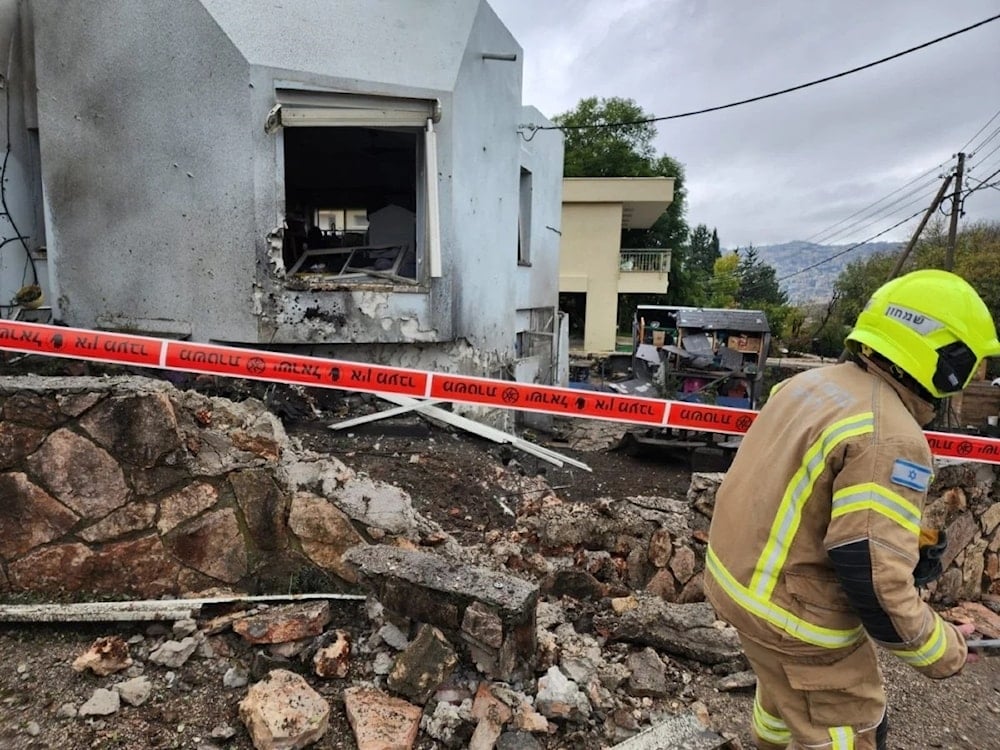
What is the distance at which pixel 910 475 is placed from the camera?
4.85ft

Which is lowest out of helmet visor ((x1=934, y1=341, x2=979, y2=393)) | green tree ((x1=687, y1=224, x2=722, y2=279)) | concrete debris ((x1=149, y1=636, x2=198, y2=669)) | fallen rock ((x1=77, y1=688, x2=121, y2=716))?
fallen rock ((x1=77, y1=688, x2=121, y2=716))

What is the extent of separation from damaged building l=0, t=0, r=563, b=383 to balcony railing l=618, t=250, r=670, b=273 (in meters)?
19.2

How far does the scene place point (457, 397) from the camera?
12.2 ft

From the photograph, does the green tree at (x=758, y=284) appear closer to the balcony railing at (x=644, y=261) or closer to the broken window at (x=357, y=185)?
the balcony railing at (x=644, y=261)

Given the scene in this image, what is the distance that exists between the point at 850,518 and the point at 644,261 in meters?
26.1

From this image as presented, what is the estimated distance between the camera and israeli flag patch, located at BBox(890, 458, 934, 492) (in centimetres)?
148

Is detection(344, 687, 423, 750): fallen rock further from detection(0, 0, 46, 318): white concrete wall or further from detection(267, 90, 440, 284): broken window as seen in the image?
detection(0, 0, 46, 318): white concrete wall

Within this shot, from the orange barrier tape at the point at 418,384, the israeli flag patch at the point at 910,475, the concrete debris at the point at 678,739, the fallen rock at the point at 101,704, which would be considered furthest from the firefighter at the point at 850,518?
the fallen rock at the point at 101,704

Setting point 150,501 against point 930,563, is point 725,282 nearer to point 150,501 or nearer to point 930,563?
point 930,563

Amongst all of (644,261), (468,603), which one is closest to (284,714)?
(468,603)

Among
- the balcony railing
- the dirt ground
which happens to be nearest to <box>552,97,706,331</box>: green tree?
the balcony railing

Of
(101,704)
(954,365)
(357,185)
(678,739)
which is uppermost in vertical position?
(357,185)

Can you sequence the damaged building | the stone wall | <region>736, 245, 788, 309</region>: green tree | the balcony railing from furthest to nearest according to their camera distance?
<region>736, 245, 788, 309</region>: green tree < the balcony railing < the damaged building < the stone wall

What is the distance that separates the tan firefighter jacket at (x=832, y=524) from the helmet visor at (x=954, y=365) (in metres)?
0.08
